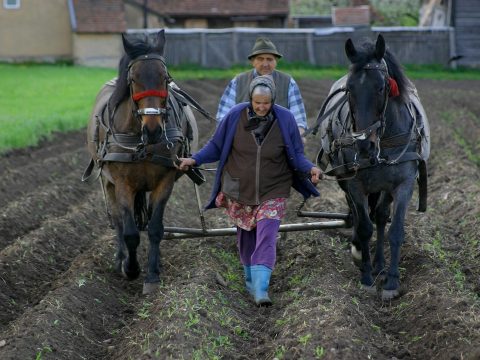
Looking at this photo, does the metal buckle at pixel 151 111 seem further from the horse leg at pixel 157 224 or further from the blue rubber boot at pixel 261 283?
the blue rubber boot at pixel 261 283

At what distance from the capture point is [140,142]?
8445 millimetres

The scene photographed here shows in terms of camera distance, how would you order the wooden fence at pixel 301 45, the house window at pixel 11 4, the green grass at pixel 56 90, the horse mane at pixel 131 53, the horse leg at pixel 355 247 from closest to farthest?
the horse mane at pixel 131 53 → the horse leg at pixel 355 247 → the green grass at pixel 56 90 → the wooden fence at pixel 301 45 → the house window at pixel 11 4

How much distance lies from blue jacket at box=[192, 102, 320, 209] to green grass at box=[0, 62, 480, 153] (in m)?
9.37

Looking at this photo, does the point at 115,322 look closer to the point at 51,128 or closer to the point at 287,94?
the point at 287,94

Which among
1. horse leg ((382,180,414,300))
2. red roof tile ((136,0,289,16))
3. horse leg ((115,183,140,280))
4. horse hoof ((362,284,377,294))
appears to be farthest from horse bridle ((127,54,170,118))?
red roof tile ((136,0,289,16))

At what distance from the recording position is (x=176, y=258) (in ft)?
30.8

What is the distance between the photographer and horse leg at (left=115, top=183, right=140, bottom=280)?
856 cm

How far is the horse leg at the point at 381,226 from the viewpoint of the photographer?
8.73 meters

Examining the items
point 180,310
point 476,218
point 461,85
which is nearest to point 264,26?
point 461,85

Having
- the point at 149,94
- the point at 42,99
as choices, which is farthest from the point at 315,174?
the point at 42,99

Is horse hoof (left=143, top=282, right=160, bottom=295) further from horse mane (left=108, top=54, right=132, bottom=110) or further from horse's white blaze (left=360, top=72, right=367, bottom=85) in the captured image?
horse's white blaze (left=360, top=72, right=367, bottom=85)

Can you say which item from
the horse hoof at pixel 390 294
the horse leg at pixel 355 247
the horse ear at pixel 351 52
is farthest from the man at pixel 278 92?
the horse hoof at pixel 390 294

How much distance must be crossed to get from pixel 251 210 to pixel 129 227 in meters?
1.20

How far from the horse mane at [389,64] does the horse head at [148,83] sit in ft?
5.00
